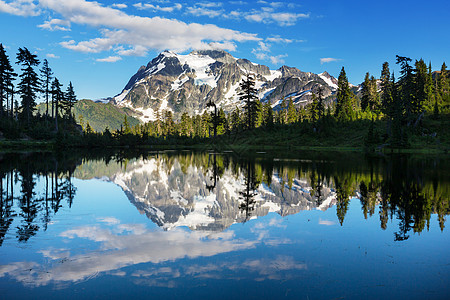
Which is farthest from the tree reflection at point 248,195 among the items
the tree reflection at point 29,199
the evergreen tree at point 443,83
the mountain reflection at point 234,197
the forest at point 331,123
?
the evergreen tree at point 443,83

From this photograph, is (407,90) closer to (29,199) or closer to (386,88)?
(386,88)

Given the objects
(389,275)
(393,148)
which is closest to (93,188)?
(389,275)

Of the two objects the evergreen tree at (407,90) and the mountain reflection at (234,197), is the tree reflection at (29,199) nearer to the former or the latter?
the mountain reflection at (234,197)

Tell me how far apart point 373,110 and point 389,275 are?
98.7m

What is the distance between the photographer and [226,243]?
32.1ft

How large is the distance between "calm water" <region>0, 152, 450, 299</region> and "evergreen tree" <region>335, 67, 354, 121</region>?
75.4 m

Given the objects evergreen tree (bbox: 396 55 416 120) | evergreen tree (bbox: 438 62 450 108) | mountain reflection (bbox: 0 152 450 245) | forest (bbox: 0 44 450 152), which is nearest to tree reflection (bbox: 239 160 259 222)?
mountain reflection (bbox: 0 152 450 245)

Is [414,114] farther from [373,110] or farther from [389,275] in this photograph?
[389,275]

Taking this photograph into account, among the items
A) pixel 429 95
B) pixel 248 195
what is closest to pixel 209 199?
pixel 248 195

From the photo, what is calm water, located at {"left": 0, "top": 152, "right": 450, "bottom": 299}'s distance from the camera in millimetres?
6871

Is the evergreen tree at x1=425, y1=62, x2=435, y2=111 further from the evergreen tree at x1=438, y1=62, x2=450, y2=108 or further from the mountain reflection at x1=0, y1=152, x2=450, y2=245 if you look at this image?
the mountain reflection at x1=0, y1=152, x2=450, y2=245

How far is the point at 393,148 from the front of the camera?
65.1 meters

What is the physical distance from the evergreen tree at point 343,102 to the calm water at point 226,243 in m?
75.4

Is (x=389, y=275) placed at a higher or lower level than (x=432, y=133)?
lower
